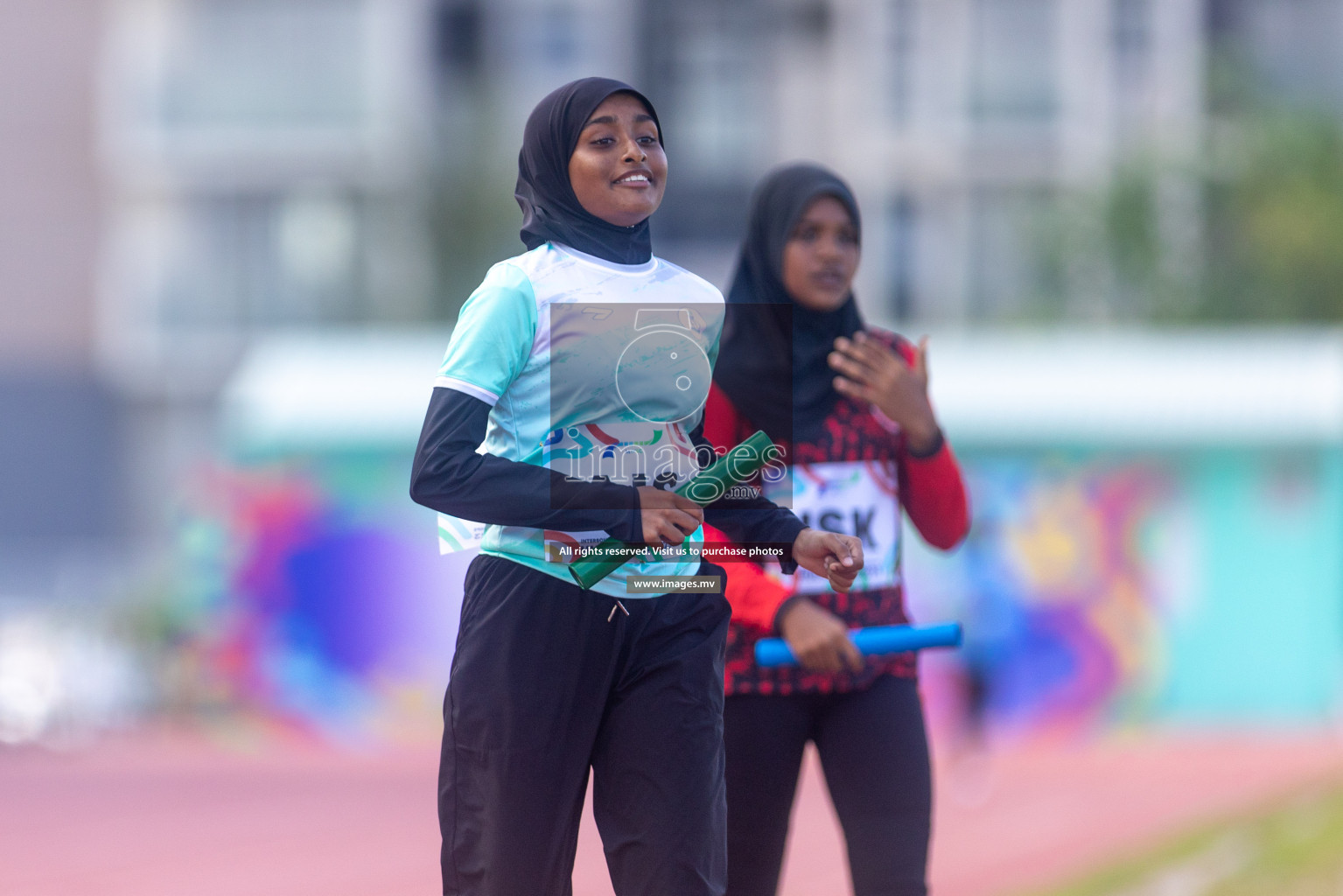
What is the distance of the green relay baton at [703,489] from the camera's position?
279cm

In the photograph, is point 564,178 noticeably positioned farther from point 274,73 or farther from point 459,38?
point 274,73

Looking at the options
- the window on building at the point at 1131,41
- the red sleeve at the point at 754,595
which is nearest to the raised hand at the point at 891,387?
the red sleeve at the point at 754,595

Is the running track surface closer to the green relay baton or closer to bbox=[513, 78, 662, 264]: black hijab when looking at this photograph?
the green relay baton

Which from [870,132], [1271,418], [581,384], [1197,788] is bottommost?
[1197,788]

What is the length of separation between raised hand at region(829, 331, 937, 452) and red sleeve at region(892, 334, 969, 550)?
0.06m

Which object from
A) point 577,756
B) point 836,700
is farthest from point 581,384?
point 836,700

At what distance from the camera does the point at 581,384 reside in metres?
2.86

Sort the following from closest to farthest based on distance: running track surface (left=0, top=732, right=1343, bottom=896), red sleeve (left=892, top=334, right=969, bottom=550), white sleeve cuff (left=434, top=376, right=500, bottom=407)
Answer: white sleeve cuff (left=434, top=376, right=500, bottom=407)
red sleeve (left=892, top=334, right=969, bottom=550)
running track surface (left=0, top=732, right=1343, bottom=896)

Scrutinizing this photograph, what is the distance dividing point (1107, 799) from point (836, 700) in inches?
357

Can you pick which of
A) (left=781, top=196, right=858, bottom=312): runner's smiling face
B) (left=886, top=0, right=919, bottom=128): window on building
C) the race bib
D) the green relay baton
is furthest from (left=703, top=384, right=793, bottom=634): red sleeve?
(left=886, top=0, right=919, bottom=128): window on building

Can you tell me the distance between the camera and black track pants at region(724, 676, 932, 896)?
3488 mm

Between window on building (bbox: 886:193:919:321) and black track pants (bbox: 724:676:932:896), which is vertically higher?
window on building (bbox: 886:193:919:321)

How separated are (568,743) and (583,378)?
2.02ft

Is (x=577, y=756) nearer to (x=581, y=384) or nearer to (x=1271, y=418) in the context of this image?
(x=581, y=384)
